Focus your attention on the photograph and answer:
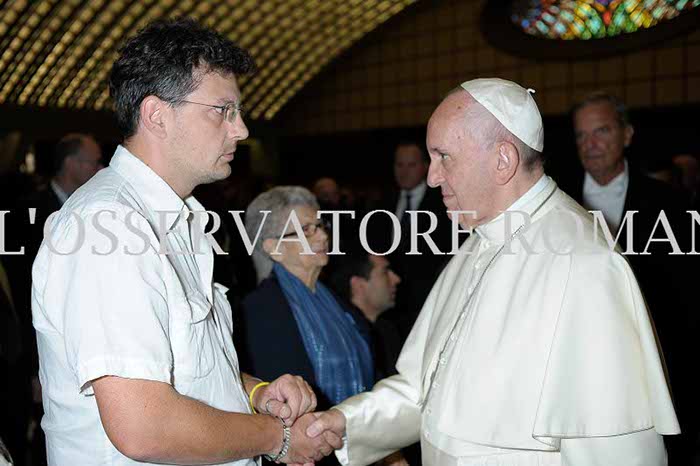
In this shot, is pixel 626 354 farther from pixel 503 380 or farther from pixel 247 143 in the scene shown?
pixel 247 143

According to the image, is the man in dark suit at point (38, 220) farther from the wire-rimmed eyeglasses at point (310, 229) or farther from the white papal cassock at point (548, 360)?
the white papal cassock at point (548, 360)

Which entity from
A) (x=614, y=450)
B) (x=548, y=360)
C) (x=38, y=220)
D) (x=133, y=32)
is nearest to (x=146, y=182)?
(x=548, y=360)

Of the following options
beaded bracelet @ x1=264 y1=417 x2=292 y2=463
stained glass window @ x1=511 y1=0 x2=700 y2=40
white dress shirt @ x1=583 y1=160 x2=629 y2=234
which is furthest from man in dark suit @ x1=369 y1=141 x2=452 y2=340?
stained glass window @ x1=511 y1=0 x2=700 y2=40

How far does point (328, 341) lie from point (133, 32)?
826 inches

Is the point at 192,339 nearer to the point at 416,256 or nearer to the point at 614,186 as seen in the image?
the point at 614,186

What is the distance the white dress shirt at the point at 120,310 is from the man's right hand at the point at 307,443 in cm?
17

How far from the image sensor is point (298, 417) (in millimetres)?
2244

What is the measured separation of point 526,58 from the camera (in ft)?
77.6

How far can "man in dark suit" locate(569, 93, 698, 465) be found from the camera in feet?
13.7

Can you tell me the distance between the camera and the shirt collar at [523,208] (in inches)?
87.5

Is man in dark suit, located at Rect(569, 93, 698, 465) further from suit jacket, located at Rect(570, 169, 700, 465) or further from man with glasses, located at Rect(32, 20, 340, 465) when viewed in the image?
man with glasses, located at Rect(32, 20, 340, 465)

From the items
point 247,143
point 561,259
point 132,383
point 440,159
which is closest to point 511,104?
point 440,159

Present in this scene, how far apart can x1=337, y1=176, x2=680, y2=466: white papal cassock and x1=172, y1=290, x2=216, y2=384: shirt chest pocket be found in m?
0.80

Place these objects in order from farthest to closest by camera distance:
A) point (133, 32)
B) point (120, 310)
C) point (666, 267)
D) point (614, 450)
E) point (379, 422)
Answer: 1. point (133, 32)
2. point (666, 267)
3. point (379, 422)
4. point (614, 450)
5. point (120, 310)
